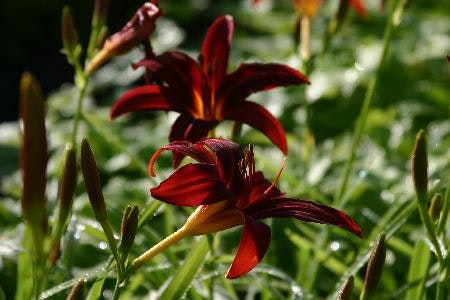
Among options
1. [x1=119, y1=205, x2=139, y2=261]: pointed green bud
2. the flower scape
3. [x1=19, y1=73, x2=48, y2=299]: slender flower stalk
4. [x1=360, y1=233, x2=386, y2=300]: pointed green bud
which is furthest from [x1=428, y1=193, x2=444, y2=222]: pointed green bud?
[x1=19, y1=73, x2=48, y2=299]: slender flower stalk

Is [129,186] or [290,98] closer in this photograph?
[129,186]

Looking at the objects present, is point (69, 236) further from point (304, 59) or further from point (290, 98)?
point (290, 98)

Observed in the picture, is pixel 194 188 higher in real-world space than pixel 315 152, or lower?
higher

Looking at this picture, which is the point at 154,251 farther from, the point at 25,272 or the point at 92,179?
the point at 25,272

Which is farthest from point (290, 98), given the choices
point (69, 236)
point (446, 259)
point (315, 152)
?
point (446, 259)

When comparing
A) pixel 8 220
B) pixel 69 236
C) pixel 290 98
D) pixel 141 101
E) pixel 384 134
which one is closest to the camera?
pixel 141 101

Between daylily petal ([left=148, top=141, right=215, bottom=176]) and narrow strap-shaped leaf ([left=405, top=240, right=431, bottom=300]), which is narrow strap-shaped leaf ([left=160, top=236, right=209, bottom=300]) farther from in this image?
narrow strap-shaped leaf ([left=405, top=240, right=431, bottom=300])

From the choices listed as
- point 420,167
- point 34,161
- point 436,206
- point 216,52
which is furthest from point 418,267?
point 34,161
